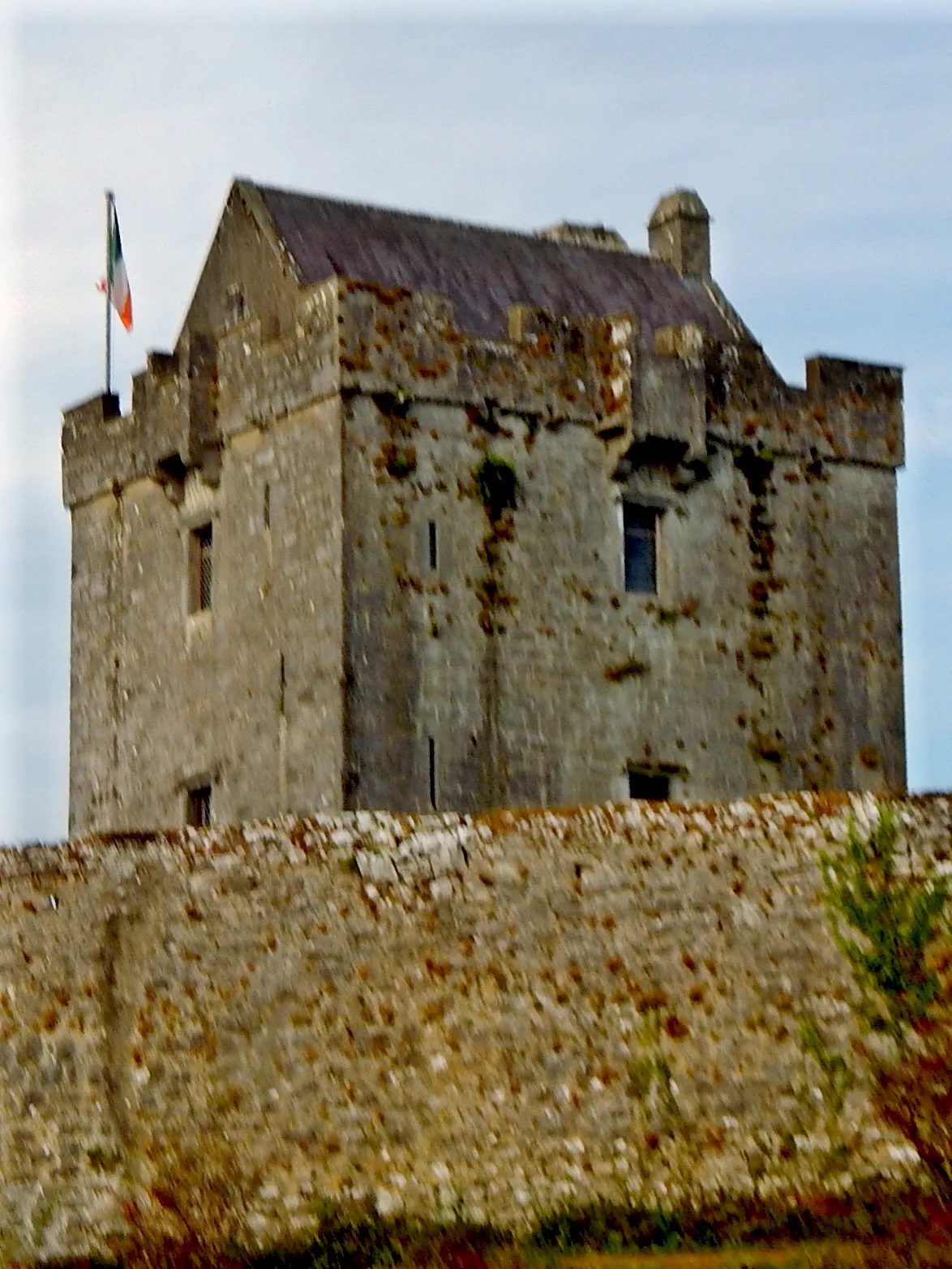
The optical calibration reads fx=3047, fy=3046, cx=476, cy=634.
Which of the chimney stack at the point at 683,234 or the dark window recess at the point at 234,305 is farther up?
the chimney stack at the point at 683,234

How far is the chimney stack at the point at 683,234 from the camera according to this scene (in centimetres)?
3978

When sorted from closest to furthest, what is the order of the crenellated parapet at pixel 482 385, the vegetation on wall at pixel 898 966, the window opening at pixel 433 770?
the vegetation on wall at pixel 898 966 < the window opening at pixel 433 770 < the crenellated parapet at pixel 482 385

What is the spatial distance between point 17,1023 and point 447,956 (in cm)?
305

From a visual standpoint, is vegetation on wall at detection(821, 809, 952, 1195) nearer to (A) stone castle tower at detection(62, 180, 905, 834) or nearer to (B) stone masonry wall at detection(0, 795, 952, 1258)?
(B) stone masonry wall at detection(0, 795, 952, 1258)

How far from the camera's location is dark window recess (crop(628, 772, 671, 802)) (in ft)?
113

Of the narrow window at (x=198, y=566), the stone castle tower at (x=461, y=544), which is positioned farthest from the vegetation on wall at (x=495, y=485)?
the narrow window at (x=198, y=566)

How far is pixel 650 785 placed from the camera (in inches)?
1359

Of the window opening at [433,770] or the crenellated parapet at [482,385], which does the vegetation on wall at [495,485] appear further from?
the window opening at [433,770]

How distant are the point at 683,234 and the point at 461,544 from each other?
820cm

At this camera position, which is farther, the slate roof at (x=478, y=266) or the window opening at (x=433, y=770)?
the slate roof at (x=478, y=266)

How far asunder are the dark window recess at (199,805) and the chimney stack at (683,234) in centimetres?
994

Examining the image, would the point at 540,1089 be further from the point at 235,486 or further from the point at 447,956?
the point at 235,486

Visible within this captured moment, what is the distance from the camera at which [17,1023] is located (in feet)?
69.6

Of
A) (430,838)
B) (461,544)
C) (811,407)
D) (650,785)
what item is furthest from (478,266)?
(430,838)
